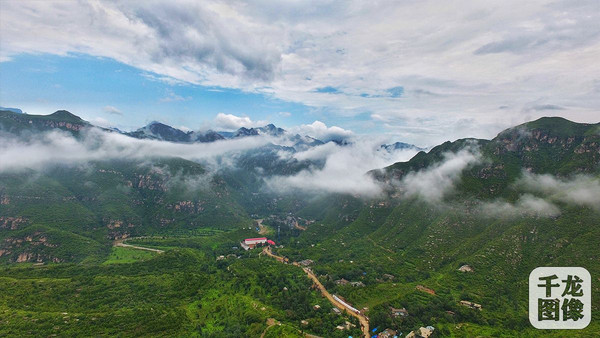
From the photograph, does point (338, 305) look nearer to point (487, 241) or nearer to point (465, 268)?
point (465, 268)

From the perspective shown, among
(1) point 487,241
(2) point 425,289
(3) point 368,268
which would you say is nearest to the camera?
(2) point 425,289

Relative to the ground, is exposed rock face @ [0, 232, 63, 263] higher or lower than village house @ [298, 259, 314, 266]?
higher

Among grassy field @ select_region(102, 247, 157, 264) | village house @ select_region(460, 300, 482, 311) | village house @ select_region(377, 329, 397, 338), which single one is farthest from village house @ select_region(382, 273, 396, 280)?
grassy field @ select_region(102, 247, 157, 264)

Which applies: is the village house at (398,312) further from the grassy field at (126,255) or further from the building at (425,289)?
the grassy field at (126,255)

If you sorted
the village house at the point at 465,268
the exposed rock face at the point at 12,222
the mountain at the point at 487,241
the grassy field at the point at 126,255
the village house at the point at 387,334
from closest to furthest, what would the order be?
1. the village house at the point at 387,334
2. the mountain at the point at 487,241
3. the village house at the point at 465,268
4. the grassy field at the point at 126,255
5. the exposed rock face at the point at 12,222

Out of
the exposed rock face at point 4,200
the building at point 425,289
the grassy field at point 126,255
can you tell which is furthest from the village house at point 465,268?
the exposed rock face at point 4,200

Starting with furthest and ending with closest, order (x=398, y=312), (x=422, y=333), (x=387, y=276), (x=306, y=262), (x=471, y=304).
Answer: (x=306, y=262) → (x=387, y=276) → (x=471, y=304) → (x=398, y=312) → (x=422, y=333)

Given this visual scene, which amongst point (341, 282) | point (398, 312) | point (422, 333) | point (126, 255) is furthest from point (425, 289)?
point (126, 255)

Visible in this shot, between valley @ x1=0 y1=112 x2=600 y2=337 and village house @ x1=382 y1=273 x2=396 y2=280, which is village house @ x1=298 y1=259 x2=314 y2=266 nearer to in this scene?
valley @ x1=0 y1=112 x2=600 y2=337

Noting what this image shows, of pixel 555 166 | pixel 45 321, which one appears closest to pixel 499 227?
pixel 555 166

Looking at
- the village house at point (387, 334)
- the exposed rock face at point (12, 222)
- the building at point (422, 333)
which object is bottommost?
the village house at point (387, 334)

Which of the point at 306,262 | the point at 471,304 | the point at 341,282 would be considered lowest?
the point at 306,262
